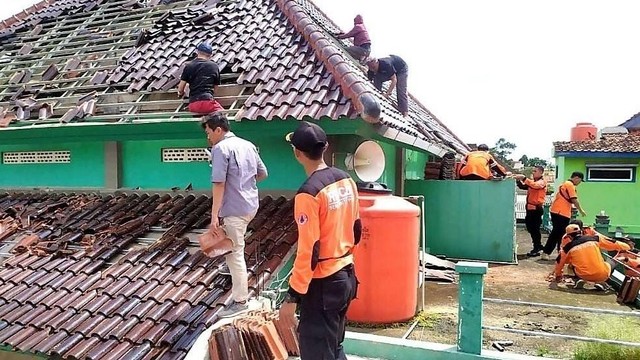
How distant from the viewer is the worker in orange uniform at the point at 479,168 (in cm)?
962

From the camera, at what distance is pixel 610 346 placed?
430 centimetres

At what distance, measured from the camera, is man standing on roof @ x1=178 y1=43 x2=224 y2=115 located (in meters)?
6.75

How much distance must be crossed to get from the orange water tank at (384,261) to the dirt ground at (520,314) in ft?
0.67

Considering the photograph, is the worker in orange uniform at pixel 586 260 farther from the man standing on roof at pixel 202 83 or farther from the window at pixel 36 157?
the window at pixel 36 157

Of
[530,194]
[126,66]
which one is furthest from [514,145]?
[126,66]

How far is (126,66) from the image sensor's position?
8.67 meters

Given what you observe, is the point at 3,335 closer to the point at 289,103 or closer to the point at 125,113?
the point at 125,113

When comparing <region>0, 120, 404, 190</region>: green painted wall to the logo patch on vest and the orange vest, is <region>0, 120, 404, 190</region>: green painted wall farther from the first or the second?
the logo patch on vest

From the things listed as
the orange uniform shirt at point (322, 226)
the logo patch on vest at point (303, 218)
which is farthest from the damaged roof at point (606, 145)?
the logo patch on vest at point (303, 218)

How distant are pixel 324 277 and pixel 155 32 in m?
8.03

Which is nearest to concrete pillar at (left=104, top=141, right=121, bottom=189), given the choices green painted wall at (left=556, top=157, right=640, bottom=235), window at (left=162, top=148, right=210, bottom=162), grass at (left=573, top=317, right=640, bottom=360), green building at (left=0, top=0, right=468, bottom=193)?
green building at (left=0, top=0, right=468, bottom=193)

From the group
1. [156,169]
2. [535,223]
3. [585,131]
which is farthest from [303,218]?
[585,131]

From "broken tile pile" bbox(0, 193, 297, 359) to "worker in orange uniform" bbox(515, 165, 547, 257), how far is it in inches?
261

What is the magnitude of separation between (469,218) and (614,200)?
14.5m
